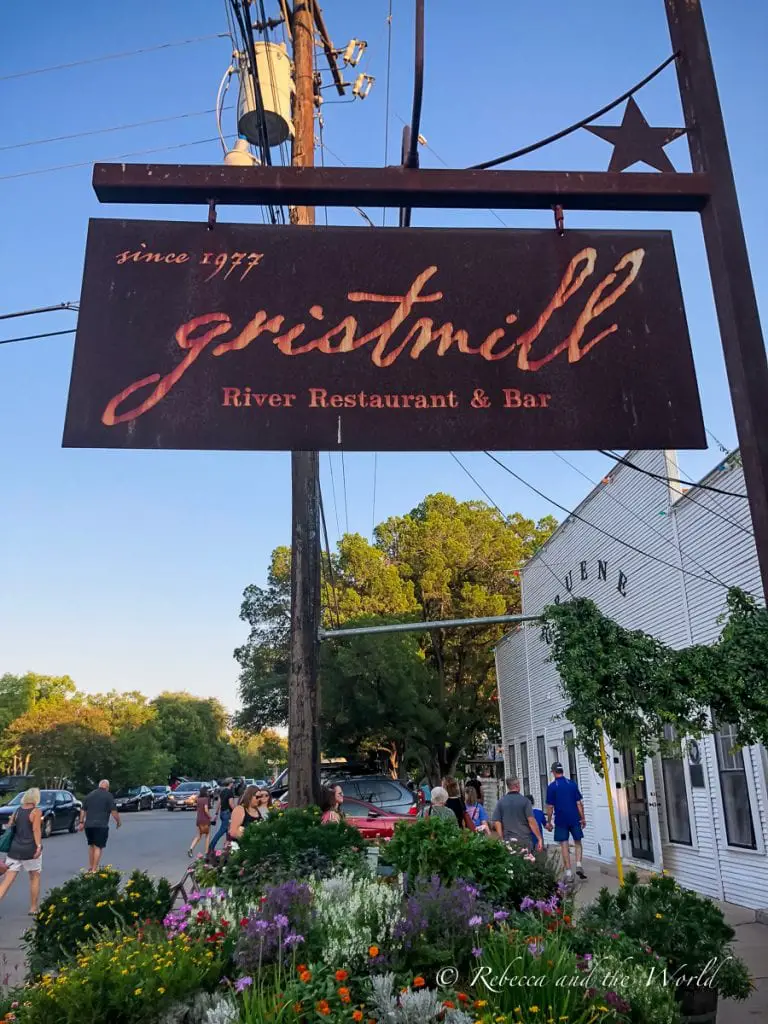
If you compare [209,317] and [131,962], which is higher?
[209,317]

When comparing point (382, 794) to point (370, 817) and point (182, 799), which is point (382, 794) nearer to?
point (370, 817)

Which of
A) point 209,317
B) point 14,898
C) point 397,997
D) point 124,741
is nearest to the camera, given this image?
point 209,317

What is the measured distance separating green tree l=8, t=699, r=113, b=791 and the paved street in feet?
83.0

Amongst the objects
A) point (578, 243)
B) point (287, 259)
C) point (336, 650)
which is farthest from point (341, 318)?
point (336, 650)

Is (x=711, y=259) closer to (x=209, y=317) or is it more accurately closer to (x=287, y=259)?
(x=287, y=259)

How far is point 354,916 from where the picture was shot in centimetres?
515

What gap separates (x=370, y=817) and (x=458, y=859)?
9.70 metres

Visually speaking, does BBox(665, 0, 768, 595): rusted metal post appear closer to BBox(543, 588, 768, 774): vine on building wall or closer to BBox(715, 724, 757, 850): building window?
BBox(543, 588, 768, 774): vine on building wall

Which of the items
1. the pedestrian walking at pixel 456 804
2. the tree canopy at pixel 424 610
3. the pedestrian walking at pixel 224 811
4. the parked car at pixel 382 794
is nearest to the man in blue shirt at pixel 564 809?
the pedestrian walking at pixel 456 804

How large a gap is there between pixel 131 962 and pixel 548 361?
3760 mm

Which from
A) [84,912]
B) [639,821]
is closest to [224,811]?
[639,821]

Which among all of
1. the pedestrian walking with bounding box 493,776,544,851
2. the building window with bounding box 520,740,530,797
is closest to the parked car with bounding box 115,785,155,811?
the building window with bounding box 520,740,530,797

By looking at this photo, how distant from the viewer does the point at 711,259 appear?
3.72m

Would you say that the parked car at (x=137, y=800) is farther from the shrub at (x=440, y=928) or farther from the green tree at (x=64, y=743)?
the shrub at (x=440, y=928)
